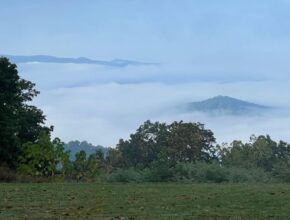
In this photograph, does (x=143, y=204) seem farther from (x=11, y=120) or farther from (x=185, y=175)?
(x=11, y=120)

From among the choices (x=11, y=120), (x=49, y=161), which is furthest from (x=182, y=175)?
(x=11, y=120)

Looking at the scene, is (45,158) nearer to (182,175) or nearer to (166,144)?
(182,175)

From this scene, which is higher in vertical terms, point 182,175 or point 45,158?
point 45,158

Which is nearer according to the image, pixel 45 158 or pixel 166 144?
pixel 45 158

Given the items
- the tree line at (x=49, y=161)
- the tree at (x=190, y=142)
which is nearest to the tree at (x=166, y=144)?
the tree at (x=190, y=142)

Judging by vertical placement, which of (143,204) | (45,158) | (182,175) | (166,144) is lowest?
(143,204)

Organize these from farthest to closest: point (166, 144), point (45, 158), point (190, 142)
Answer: point (166, 144)
point (190, 142)
point (45, 158)

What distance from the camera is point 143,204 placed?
529 inches

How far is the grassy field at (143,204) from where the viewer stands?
11.4 meters

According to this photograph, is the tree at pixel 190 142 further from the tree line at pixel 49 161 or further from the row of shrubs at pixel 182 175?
the row of shrubs at pixel 182 175

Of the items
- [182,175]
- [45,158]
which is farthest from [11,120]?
[182,175]

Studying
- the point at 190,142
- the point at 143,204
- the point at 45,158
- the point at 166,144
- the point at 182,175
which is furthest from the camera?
the point at 166,144

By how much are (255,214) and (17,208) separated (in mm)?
4724

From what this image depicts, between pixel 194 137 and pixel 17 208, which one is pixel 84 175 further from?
pixel 194 137
